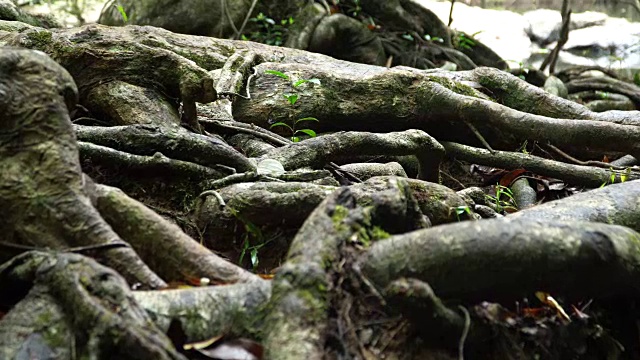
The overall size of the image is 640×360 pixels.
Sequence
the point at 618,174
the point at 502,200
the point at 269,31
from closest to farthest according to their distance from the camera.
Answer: the point at 618,174
the point at 502,200
the point at 269,31

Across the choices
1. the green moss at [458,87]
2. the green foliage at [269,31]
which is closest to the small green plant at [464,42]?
the green foliage at [269,31]

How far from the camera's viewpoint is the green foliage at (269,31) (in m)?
8.41

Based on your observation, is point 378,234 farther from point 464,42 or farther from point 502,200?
point 464,42

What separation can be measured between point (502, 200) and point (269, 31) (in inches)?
201

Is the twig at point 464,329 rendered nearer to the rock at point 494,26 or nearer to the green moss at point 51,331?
the green moss at point 51,331

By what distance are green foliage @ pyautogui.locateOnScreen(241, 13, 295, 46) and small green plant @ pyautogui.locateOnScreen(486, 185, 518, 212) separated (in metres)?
4.72

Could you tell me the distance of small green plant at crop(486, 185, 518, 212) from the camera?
383cm

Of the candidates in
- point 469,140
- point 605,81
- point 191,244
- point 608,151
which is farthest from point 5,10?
point 605,81

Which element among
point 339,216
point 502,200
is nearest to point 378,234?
point 339,216

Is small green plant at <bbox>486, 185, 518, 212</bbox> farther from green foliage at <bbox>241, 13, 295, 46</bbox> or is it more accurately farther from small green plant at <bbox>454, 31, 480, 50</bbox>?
small green plant at <bbox>454, 31, 480, 50</bbox>

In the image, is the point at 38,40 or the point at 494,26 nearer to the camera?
the point at 38,40

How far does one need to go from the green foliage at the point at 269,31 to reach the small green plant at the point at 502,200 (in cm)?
472

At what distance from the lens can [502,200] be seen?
428cm

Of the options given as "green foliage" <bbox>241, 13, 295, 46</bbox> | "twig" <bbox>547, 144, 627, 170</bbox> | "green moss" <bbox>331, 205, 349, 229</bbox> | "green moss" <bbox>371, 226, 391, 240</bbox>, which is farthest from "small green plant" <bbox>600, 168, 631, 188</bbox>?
"green foliage" <bbox>241, 13, 295, 46</bbox>
